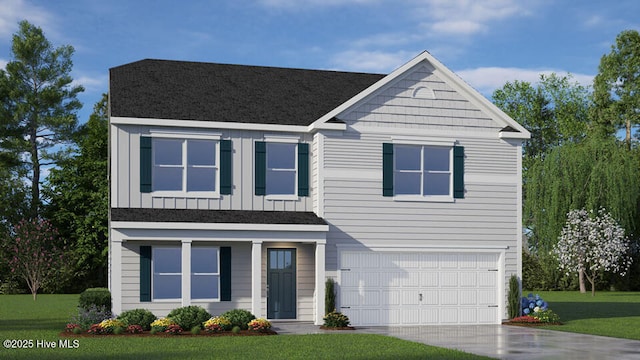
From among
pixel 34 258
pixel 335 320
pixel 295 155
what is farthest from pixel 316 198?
pixel 34 258

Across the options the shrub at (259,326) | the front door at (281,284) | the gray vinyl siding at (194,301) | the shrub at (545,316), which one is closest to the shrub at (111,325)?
the gray vinyl siding at (194,301)

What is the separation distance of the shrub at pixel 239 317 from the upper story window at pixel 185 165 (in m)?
4.16

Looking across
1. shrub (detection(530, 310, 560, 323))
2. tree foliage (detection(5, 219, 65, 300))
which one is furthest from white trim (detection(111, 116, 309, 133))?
tree foliage (detection(5, 219, 65, 300))

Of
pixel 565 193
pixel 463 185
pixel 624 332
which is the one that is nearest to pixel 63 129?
pixel 565 193

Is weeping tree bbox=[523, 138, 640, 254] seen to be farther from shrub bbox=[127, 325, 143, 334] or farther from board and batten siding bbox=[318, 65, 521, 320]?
shrub bbox=[127, 325, 143, 334]

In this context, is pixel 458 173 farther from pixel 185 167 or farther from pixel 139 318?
pixel 139 318

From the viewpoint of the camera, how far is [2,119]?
53281 mm

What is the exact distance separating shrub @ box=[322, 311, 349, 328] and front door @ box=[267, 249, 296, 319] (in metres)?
1.79

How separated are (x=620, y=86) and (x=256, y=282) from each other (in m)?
43.1

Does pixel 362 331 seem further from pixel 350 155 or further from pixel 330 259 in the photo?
pixel 350 155

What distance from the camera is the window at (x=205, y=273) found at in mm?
25125

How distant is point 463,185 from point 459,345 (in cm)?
812

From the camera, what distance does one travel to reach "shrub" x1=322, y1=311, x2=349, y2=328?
24.5m

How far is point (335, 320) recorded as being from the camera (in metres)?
24.5
